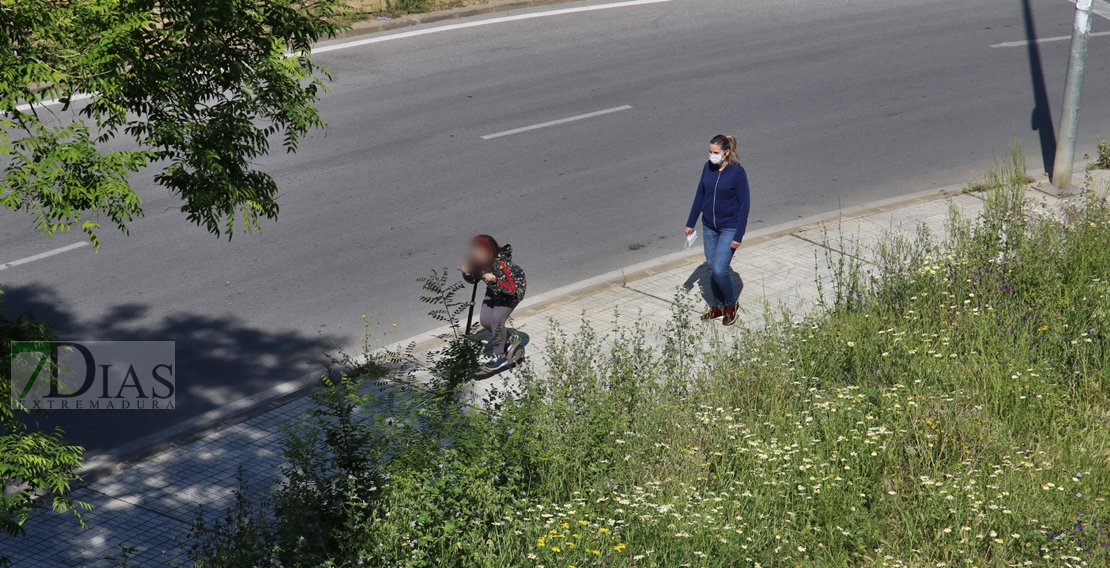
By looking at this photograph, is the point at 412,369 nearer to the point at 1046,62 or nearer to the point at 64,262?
the point at 64,262

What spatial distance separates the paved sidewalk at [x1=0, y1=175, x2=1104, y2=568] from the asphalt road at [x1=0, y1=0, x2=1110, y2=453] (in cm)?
46

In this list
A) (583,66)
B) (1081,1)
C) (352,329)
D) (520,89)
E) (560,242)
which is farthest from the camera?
(583,66)

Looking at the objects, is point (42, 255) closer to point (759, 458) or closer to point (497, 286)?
point (497, 286)

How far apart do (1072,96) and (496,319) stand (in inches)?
289

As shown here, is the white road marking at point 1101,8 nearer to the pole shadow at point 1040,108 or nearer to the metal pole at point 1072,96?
the pole shadow at point 1040,108

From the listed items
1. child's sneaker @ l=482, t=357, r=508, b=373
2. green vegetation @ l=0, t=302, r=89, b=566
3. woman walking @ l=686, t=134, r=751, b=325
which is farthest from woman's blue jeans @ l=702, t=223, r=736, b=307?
green vegetation @ l=0, t=302, r=89, b=566

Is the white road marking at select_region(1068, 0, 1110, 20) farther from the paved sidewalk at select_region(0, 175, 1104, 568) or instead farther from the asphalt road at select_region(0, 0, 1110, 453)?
the paved sidewalk at select_region(0, 175, 1104, 568)

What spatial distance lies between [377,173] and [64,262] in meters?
3.54

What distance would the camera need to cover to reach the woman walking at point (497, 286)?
7.85m

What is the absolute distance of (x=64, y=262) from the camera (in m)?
9.93

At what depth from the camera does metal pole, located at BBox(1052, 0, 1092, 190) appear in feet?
37.5

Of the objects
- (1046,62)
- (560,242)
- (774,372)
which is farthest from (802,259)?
(1046,62)

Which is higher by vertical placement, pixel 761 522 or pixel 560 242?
pixel 560 242

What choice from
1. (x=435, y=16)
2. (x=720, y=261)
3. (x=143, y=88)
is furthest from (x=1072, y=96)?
(x=435, y=16)
